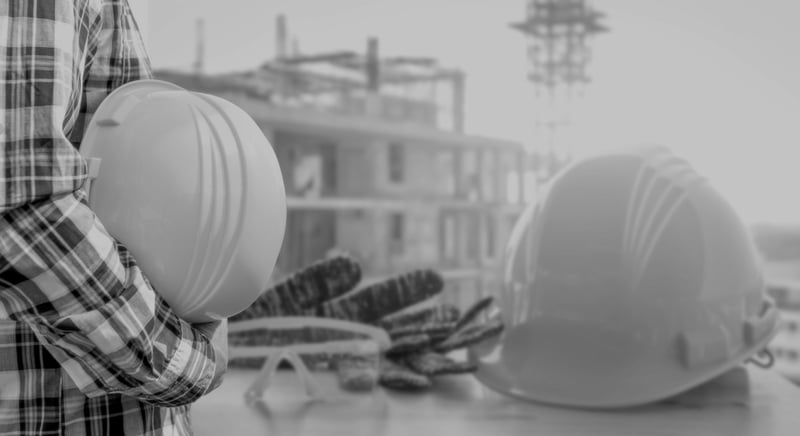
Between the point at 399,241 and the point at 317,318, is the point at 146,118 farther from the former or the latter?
the point at 399,241

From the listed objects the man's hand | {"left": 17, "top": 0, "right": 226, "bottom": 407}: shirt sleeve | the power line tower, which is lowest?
the man's hand

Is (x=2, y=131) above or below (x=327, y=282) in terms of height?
above

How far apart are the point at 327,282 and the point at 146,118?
587 mm

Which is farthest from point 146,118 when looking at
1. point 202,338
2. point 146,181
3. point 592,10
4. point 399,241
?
point 399,241

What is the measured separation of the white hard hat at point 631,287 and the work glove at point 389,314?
10cm

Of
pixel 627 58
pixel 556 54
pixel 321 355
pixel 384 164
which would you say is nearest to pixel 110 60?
pixel 321 355

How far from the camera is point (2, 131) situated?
1.40ft

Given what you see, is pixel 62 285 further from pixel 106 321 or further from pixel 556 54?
pixel 556 54

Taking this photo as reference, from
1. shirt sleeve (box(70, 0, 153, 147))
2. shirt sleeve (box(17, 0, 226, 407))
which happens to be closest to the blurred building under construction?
shirt sleeve (box(70, 0, 153, 147))

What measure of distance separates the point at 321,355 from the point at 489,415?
0.24 m

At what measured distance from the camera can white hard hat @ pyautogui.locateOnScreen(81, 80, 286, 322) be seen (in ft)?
1.66

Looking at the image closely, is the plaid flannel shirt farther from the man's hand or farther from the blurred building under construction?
the blurred building under construction

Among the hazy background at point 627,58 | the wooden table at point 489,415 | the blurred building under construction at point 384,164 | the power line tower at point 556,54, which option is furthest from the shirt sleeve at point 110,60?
the blurred building under construction at point 384,164

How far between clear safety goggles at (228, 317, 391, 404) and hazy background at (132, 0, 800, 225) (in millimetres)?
1154
